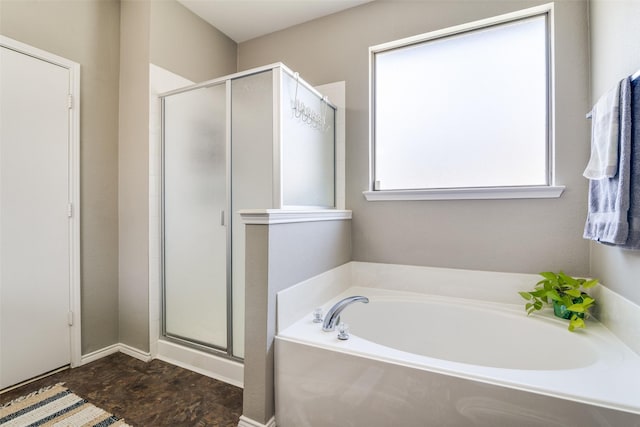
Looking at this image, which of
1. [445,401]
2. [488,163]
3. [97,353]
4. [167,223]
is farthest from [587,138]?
[97,353]

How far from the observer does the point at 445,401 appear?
1086 mm

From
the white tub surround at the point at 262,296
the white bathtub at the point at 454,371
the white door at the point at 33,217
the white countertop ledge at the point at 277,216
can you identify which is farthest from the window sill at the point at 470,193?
the white door at the point at 33,217

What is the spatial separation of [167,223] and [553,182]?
252 cm

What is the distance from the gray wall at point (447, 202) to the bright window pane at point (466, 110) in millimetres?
96

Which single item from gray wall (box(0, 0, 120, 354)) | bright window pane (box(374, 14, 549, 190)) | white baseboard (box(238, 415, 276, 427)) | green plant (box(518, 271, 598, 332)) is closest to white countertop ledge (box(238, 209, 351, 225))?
bright window pane (box(374, 14, 549, 190))

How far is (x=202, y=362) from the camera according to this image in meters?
1.98

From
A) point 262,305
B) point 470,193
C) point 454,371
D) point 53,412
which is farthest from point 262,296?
point 470,193

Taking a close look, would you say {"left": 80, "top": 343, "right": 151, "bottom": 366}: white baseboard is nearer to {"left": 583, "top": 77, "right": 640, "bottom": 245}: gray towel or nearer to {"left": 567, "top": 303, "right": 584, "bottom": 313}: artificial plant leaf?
{"left": 567, "top": 303, "right": 584, "bottom": 313}: artificial plant leaf

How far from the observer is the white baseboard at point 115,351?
6.83ft

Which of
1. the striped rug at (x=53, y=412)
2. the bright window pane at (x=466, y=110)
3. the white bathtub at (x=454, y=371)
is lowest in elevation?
the striped rug at (x=53, y=412)

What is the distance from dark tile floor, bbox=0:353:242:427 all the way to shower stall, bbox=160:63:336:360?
21cm

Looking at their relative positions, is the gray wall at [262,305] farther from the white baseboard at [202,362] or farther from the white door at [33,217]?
the white door at [33,217]

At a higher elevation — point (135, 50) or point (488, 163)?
point (135, 50)

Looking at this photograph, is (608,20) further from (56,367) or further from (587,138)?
(56,367)
